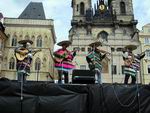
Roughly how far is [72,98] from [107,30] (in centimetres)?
3565

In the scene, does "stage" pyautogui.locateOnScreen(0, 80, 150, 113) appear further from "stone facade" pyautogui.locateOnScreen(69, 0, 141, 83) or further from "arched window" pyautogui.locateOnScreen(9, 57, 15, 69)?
"stone facade" pyautogui.locateOnScreen(69, 0, 141, 83)

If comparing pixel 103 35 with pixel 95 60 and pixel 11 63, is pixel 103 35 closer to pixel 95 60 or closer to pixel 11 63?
pixel 11 63

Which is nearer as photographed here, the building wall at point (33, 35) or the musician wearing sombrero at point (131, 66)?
the musician wearing sombrero at point (131, 66)

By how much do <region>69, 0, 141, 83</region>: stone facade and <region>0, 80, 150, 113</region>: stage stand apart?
28.6m

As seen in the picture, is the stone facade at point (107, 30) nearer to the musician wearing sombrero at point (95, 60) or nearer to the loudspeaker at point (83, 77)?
the musician wearing sombrero at point (95, 60)

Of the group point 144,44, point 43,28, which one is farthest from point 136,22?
point 43,28

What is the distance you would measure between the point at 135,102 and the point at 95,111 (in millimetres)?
1262

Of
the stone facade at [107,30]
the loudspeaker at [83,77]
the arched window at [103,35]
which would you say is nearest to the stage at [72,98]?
the loudspeaker at [83,77]

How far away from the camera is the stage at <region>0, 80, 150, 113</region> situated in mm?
7203

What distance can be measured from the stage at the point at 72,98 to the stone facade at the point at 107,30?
93.8 feet

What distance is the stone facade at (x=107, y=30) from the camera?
1458 inches

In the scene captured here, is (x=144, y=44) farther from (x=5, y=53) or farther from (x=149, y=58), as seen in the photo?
(x=5, y=53)

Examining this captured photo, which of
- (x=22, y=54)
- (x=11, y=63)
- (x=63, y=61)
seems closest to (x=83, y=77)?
(x=63, y=61)

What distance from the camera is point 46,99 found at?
7.31m
